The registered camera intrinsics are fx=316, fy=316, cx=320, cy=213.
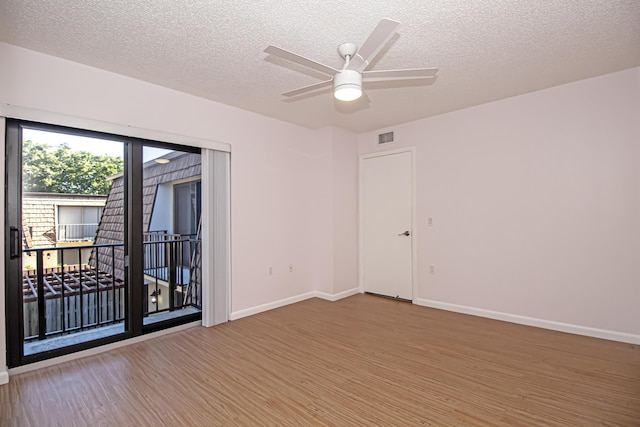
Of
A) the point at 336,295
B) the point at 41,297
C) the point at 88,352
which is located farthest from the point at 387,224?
the point at 41,297

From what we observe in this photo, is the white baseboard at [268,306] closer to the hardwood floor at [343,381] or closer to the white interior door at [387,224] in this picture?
the hardwood floor at [343,381]

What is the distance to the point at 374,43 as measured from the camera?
184cm

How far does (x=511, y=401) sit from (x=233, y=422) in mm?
1863

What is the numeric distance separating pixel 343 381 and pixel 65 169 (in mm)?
3075

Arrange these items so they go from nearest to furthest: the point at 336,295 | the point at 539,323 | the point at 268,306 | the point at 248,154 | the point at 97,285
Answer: the point at 97,285 → the point at 539,323 → the point at 248,154 → the point at 268,306 → the point at 336,295

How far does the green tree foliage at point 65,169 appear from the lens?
8.83 ft

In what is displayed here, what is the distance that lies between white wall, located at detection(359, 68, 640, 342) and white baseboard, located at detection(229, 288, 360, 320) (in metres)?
1.13

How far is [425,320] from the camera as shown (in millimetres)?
3805

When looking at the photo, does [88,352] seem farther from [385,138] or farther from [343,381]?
[385,138]

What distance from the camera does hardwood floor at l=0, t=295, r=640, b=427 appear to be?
204 cm

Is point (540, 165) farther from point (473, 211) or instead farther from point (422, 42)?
point (422, 42)

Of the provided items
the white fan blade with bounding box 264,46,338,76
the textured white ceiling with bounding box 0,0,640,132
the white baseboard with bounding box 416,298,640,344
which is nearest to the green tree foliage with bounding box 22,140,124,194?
the textured white ceiling with bounding box 0,0,640,132

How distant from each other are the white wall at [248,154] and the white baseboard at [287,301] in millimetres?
51

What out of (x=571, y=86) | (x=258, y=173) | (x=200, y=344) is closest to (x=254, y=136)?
(x=258, y=173)
